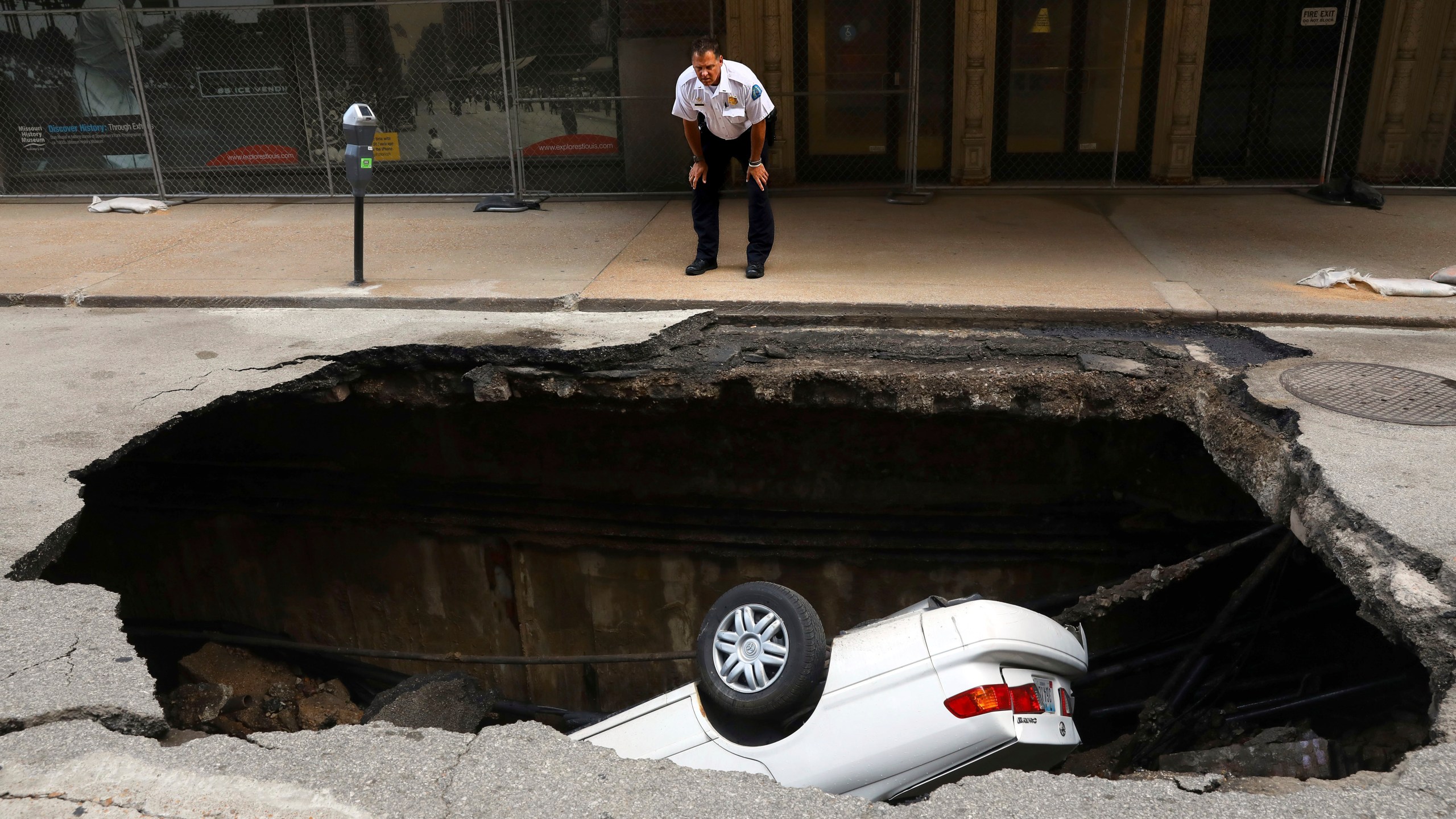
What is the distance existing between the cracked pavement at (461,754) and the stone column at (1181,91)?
630 cm

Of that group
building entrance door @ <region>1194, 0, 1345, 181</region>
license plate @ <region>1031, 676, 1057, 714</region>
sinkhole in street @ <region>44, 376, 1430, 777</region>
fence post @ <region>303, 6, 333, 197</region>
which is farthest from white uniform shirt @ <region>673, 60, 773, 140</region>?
building entrance door @ <region>1194, 0, 1345, 181</region>

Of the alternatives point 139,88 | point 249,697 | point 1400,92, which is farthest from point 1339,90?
point 139,88

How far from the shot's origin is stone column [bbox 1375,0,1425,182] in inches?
362

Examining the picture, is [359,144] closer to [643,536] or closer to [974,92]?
[643,536]

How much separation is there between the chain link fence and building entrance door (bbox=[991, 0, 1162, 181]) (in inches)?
0.8

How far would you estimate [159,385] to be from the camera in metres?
5.19

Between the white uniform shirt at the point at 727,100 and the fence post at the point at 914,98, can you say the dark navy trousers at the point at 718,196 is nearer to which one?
the white uniform shirt at the point at 727,100

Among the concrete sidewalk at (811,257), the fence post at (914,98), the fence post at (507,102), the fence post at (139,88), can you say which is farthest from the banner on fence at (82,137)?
the fence post at (914,98)

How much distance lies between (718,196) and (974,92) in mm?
4335

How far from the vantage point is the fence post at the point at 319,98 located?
377 inches

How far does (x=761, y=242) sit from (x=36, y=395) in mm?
4263

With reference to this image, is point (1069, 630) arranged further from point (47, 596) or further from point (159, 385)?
point (159, 385)

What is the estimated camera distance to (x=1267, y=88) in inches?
392

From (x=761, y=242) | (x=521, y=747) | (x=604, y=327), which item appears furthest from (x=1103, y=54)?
(x=521, y=747)
